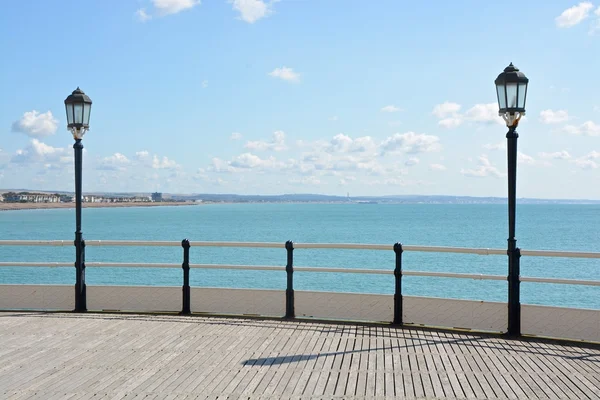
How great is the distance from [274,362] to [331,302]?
8.71 feet

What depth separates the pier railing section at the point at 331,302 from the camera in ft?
27.4

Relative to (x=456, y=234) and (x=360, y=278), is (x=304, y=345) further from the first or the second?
(x=456, y=234)

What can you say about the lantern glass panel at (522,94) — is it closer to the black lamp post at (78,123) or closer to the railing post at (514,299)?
the railing post at (514,299)

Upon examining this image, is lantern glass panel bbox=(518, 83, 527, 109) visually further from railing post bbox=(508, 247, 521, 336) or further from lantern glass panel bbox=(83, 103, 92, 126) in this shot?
lantern glass panel bbox=(83, 103, 92, 126)

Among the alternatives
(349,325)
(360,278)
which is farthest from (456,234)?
(349,325)

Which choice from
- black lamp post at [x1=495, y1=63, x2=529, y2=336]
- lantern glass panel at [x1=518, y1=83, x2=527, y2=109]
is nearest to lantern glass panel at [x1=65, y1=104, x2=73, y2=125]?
black lamp post at [x1=495, y1=63, x2=529, y2=336]

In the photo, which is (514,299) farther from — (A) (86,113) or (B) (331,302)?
(A) (86,113)

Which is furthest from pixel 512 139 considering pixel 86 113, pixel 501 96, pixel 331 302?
pixel 86 113

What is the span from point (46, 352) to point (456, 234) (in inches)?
3399

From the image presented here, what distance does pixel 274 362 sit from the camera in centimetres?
700

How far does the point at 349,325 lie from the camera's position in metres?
9.05

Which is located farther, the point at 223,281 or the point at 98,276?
the point at 98,276

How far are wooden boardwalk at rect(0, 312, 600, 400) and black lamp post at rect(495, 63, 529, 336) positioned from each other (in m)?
0.51

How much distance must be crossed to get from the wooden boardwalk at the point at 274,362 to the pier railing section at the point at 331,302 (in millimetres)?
424
